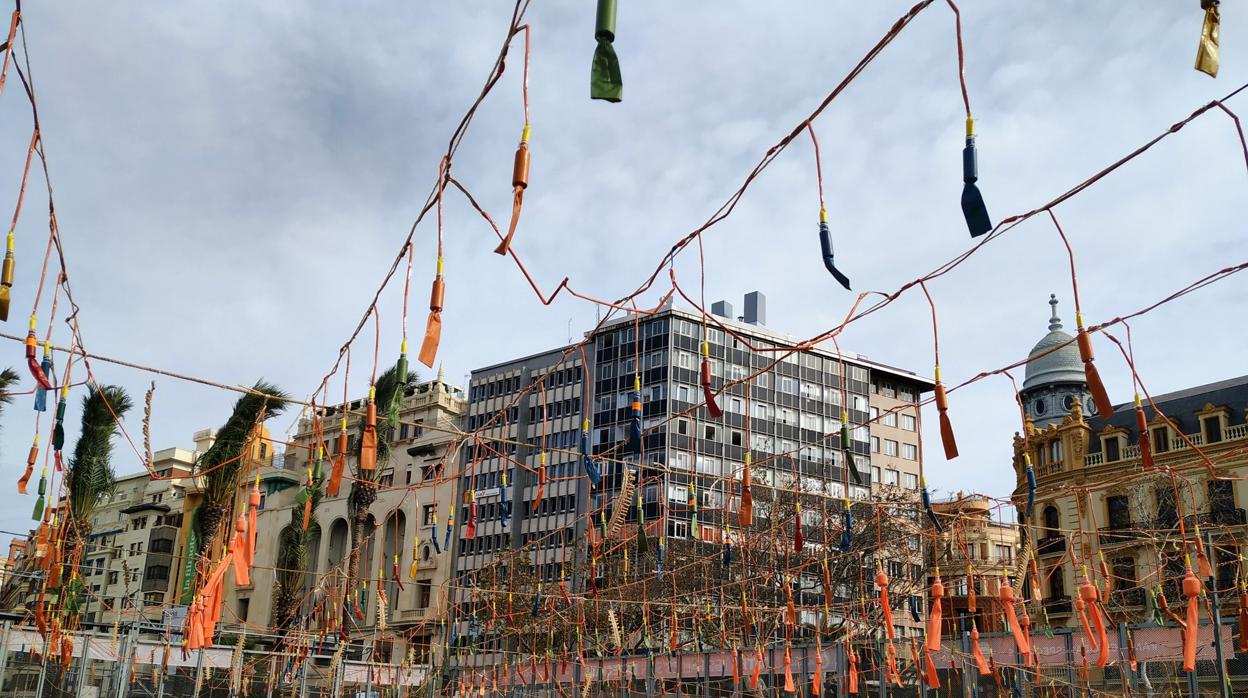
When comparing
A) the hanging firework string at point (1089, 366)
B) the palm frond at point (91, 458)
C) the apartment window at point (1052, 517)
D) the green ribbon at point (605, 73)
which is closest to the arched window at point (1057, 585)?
the apartment window at point (1052, 517)

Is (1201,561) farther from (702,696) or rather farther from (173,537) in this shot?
(173,537)

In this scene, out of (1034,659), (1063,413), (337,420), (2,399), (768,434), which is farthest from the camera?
(337,420)

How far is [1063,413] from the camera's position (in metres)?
56.1

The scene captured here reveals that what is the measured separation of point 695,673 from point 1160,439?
2912 cm

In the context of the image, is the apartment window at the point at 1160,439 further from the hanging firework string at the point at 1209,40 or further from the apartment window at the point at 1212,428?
the hanging firework string at the point at 1209,40

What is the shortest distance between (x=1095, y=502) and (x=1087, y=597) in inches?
1475

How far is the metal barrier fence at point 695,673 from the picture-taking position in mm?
15656

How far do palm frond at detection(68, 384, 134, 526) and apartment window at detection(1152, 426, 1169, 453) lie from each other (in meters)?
37.7

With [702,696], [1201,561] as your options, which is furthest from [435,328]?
[702,696]

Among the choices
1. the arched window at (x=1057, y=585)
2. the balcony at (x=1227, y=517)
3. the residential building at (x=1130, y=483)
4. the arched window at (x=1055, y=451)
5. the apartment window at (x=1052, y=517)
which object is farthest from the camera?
the arched window at (x=1055, y=451)

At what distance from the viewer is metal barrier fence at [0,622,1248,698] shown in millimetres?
15656

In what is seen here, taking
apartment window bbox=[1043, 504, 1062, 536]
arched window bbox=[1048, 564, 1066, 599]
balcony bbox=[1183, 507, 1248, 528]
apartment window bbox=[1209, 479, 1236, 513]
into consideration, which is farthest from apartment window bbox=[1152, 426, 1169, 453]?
arched window bbox=[1048, 564, 1066, 599]

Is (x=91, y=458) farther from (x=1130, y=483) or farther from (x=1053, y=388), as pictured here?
(x=1053, y=388)

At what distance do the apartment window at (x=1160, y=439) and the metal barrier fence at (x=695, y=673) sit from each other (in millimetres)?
26515
